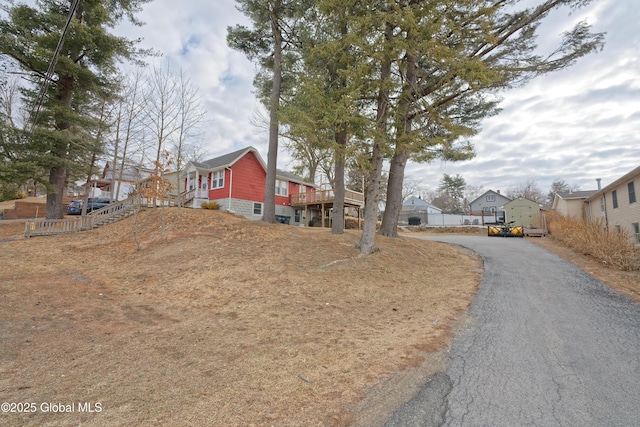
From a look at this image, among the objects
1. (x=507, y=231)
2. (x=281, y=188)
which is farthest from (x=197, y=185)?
(x=507, y=231)

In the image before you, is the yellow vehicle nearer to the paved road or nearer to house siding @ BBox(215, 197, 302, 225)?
the paved road

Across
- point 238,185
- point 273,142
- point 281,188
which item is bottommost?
point 238,185

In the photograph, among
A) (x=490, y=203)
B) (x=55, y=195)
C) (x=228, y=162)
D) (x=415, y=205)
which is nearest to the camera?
(x=55, y=195)

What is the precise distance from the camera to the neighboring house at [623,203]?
48.7 feet

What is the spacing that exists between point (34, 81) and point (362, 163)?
16.3m

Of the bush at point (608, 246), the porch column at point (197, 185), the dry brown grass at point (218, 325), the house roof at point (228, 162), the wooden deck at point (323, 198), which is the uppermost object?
the house roof at point (228, 162)

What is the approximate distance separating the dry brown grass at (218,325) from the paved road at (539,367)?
46 centimetres

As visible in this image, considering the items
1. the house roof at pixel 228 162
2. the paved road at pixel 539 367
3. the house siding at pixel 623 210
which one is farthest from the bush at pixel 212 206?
the house siding at pixel 623 210

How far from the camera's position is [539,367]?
339 cm

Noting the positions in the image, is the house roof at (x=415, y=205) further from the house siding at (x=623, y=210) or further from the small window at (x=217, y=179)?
the small window at (x=217, y=179)

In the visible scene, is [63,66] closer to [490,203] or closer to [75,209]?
[75,209]

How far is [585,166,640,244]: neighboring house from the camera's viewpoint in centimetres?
1484

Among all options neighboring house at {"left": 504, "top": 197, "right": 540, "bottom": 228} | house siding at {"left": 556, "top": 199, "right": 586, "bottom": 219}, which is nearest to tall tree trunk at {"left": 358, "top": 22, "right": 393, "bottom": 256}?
house siding at {"left": 556, "top": 199, "right": 586, "bottom": 219}

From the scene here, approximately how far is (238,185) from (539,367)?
1929cm
